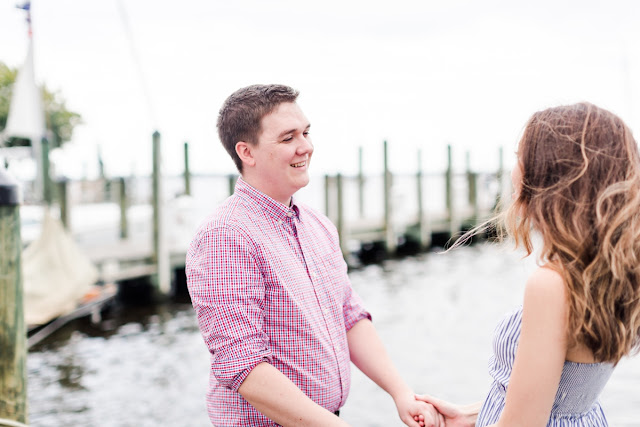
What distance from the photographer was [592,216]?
151 centimetres

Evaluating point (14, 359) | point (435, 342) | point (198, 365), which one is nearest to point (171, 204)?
point (198, 365)

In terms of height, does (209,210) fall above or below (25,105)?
below

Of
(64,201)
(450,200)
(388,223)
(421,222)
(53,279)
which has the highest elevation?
(64,201)

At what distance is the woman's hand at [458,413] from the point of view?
2.04 metres

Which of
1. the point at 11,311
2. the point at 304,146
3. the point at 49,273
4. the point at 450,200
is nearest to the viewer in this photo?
the point at 304,146

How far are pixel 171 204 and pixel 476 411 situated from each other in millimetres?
12148

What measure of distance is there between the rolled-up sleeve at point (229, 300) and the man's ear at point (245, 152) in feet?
0.89

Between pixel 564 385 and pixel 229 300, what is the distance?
0.92 meters

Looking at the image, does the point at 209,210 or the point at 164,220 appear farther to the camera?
the point at 209,210

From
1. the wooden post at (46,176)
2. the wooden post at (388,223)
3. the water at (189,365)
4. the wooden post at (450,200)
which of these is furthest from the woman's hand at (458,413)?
the wooden post at (450,200)

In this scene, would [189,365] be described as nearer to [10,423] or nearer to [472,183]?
[10,423]

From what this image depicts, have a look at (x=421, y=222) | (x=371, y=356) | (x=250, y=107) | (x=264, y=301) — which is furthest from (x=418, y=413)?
(x=421, y=222)

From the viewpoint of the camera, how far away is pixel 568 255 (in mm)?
1486

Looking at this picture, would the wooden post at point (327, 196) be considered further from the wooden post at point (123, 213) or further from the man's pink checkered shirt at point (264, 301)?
the man's pink checkered shirt at point (264, 301)
